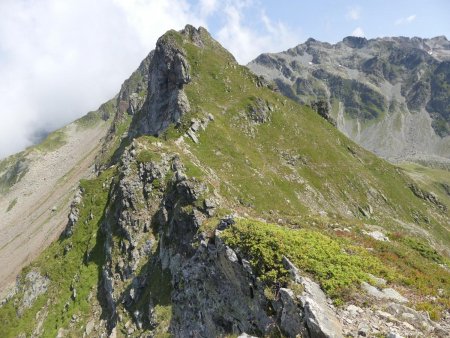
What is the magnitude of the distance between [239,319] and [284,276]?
4420 mm

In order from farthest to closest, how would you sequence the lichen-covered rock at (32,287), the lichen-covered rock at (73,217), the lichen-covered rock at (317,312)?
the lichen-covered rock at (73,217), the lichen-covered rock at (32,287), the lichen-covered rock at (317,312)

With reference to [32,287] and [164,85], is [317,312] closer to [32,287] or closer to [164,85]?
[32,287]

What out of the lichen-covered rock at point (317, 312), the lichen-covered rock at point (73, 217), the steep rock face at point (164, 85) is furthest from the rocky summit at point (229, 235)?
the steep rock face at point (164, 85)

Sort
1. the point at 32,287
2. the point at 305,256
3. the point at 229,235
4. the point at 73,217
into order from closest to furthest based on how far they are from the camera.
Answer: the point at 305,256 → the point at 229,235 → the point at 32,287 → the point at 73,217

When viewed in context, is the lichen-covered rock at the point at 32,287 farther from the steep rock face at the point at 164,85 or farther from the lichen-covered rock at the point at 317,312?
the lichen-covered rock at the point at 317,312

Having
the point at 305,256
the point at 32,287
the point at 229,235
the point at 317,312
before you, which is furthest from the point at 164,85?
the point at 317,312

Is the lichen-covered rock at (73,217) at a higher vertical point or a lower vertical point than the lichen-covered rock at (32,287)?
higher

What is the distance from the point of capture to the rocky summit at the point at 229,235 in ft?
59.1

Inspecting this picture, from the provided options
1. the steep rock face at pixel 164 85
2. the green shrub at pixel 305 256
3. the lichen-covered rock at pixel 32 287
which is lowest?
the lichen-covered rock at pixel 32 287

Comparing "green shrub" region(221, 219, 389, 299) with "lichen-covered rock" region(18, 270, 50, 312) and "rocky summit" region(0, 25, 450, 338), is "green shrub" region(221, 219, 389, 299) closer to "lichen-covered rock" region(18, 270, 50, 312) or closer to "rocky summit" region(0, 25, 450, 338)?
"rocky summit" region(0, 25, 450, 338)

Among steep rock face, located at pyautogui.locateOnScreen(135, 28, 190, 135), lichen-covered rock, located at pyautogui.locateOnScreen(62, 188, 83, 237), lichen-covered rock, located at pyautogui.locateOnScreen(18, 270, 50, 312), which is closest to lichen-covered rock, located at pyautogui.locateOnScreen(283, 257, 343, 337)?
lichen-covered rock, located at pyautogui.locateOnScreen(18, 270, 50, 312)

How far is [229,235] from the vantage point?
22.0 metres

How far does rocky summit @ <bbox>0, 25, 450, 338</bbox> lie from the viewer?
18.0m

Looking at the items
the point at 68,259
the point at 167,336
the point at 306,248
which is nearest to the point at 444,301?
the point at 306,248
